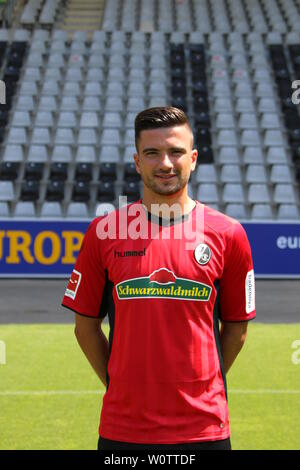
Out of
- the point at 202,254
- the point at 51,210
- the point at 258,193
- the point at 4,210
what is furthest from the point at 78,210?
the point at 202,254

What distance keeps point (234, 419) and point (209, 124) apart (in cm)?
1551

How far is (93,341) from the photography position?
324cm

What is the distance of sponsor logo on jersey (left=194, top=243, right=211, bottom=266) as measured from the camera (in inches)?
113

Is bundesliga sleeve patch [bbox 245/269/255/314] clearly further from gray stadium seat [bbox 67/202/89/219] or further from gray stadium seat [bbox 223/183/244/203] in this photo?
gray stadium seat [bbox 223/183/244/203]

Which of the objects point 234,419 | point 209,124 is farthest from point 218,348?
point 209,124

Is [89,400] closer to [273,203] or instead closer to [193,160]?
[193,160]

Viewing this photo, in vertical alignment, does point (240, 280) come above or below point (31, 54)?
below

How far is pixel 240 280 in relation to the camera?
10.0 feet

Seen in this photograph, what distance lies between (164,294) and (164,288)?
0.02 metres

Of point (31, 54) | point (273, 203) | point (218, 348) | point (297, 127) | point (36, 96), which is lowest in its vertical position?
point (218, 348)

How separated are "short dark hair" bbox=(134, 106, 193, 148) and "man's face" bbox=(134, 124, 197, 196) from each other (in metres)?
0.02

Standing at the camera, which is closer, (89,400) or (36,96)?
(89,400)

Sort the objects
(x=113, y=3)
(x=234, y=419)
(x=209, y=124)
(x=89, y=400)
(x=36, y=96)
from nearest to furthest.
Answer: (x=234, y=419)
(x=89, y=400)
(x=209, y=124)
(x=36, y=96)
(x=113, y=3)

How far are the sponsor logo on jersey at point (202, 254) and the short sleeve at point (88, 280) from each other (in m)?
0.38
